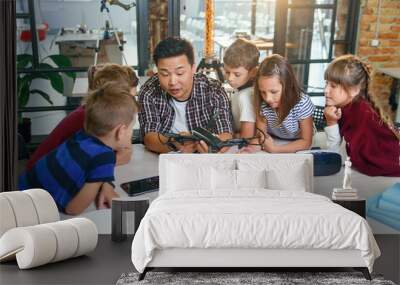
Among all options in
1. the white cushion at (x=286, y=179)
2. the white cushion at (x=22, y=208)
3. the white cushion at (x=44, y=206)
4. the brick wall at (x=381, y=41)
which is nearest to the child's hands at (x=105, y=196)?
the white cushion at (x=44, y=206)

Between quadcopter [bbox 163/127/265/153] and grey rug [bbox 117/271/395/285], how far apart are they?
51.2 inches

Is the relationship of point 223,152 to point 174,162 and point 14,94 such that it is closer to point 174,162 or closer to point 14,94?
point 174,162

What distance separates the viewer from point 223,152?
525 cm

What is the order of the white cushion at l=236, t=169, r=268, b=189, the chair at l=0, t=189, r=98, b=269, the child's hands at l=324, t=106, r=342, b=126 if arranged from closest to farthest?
1. the chair at l=0, t=189, r=98, b=269
2. the white cushion at l=236, t=169, r=268, b=189
3. the child's hands at l=324, t=106, r=342, b=126

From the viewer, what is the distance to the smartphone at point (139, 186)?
5223 mm

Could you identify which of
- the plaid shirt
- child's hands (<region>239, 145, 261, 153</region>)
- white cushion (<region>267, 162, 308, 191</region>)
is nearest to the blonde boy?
the plaid shirt

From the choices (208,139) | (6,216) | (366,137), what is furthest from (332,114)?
(6,216)

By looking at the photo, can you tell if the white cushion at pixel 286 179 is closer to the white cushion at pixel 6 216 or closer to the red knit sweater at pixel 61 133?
the red knit sweater at pixel 61 133

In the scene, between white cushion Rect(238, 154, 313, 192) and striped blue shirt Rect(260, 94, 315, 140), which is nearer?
white cushion Rect(238, 154, 313, 192)

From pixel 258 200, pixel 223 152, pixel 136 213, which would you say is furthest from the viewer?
pixel 223 152

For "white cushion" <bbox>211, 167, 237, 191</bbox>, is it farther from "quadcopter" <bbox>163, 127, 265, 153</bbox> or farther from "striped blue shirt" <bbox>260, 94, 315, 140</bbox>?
"striped blue shirt" <bbox>260, 94, 315, 140</bbox>

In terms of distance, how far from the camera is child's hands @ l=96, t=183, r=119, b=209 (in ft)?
17.1

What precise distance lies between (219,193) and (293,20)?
173cm

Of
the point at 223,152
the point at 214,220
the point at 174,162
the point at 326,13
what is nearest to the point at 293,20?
the point at 326,13
